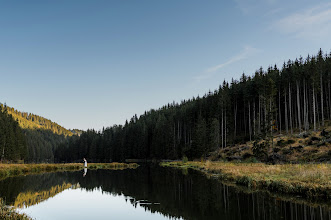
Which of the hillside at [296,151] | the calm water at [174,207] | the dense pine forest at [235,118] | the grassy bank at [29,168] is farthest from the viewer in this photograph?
the dense pine forest at [235,118]

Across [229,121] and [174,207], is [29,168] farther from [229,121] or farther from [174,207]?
[229,121]

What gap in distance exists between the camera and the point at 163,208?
1589 cm

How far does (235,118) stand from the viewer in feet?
282

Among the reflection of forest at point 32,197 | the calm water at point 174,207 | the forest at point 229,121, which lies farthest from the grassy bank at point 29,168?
the forest at point 229,121

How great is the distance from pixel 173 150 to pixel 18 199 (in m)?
88.7

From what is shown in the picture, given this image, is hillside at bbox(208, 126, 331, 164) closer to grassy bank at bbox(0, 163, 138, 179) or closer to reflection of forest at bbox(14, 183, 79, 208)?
reflection of forest at bbox(14, 183, 79, 208)

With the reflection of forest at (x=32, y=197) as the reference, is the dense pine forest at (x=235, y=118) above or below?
above

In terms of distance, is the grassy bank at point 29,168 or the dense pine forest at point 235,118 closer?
the grassy bank at point 29,168

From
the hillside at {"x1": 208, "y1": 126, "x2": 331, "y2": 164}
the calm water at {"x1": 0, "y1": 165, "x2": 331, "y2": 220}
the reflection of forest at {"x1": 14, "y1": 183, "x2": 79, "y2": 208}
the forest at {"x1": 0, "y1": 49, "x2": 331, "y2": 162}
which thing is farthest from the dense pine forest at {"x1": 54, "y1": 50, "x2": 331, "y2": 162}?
the reflection of forest at {"x1": 14, "y1": 183, "x2": 79, "y2": 208}

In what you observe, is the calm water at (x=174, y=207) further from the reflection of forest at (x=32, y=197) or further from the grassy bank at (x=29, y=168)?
the grassy bank at (x=29, y=168)

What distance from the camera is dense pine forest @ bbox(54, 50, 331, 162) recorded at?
68500mm

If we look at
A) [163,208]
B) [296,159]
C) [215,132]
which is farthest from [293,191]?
[215,132]

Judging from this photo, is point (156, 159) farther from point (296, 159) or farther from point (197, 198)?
point (197, 198)

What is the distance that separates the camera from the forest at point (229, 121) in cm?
6906
